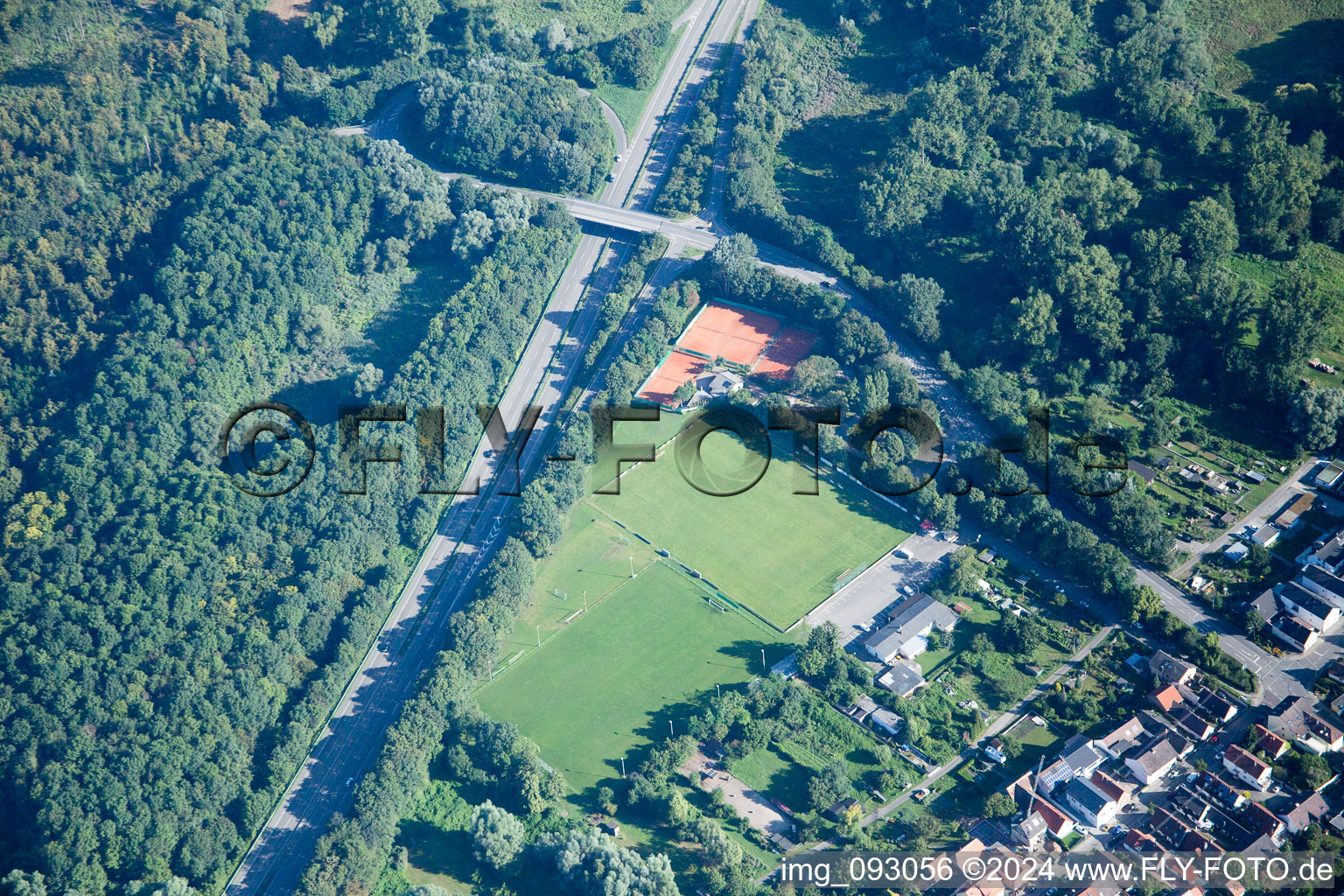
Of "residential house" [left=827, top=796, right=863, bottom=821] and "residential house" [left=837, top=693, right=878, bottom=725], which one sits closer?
"residential house" [left=827, top=796, right=863, bottom=821]

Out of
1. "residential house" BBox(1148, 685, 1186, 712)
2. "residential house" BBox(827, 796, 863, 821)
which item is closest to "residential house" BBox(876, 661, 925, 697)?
"residential house" BBox(827, 796, 863, 821)

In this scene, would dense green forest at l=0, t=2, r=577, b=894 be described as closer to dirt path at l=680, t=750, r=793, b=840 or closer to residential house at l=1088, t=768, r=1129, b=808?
dirt path at l=680, t=750, r=793, b=840

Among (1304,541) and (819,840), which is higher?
(1304,541)

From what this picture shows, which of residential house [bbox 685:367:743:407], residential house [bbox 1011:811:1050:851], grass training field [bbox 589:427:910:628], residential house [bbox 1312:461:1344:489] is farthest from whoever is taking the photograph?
residential house [bbox 685:367:743:407]

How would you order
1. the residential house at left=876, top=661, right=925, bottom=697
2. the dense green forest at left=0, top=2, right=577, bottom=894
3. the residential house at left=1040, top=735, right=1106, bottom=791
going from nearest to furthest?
the residential house at left=1040, top=735, right=1106, bottom=791
the dense green forest at left=0, top=2, right=577, bottom=894
the residential house at left=876, top=661, right=925, bottom=697

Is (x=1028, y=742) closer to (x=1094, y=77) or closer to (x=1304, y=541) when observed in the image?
(x=1304, y=541)

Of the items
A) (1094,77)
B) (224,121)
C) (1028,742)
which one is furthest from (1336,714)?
(224,121)

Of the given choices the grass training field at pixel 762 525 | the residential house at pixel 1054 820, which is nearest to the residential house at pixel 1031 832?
the residential house at pixel 1054 820
